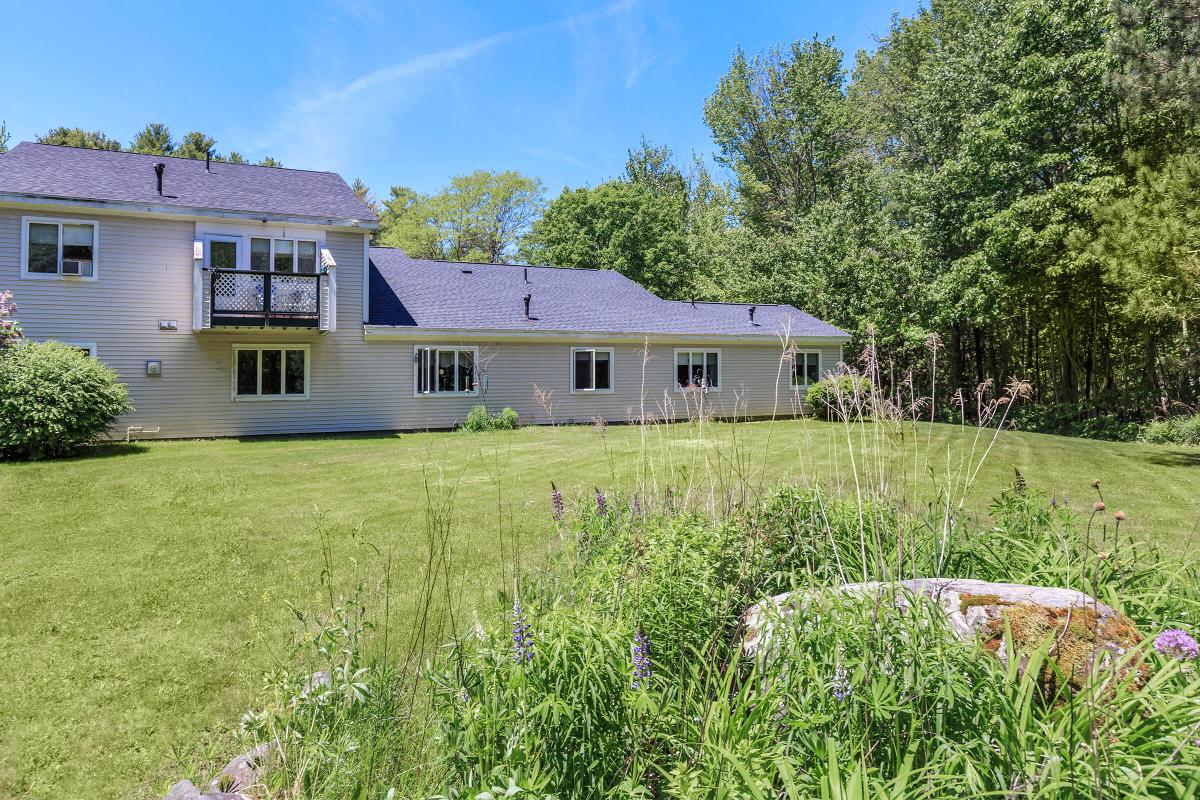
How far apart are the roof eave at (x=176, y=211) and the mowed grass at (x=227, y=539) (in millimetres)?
5752

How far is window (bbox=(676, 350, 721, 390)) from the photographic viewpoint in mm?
20750

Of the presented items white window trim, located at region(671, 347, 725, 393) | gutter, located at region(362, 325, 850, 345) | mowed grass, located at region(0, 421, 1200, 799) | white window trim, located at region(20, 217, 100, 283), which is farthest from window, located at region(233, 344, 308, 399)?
white window trim, located at region(671, 347, 725, 393)

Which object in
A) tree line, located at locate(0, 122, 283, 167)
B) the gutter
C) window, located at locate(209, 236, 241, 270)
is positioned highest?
tree line, located at locate(0, 122, 283, 167)

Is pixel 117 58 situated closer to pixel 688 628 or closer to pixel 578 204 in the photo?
pixel 578 204

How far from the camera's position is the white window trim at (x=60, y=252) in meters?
13.9

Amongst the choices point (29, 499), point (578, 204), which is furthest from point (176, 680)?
point (578, 204)

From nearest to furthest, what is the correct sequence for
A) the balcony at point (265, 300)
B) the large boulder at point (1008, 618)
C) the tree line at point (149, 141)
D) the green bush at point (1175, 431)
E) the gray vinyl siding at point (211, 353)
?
the large boulder at point (1008, 618) < the gray vinyl siding at point (211, 353) < the balcony at point (265, 300) < the green bush at point (1175, 431) < the tree line at point (149, 141)

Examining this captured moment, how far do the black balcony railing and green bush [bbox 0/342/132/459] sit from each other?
3.13m

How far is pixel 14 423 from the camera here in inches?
427

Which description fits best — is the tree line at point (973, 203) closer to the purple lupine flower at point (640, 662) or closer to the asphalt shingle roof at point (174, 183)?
the purple lupine flower at point (640, 662)

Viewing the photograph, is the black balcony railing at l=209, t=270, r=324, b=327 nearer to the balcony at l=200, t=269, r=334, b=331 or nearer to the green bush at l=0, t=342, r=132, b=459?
the balcony at l=200, t=269, r=334, b=331

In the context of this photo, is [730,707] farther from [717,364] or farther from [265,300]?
[717,364]

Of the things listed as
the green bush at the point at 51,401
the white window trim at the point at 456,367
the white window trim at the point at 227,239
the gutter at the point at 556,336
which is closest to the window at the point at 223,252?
the white window trim at the point at 227,239

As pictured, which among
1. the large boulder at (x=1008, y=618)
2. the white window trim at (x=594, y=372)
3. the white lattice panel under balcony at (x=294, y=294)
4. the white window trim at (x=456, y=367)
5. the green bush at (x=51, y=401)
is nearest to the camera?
the large boulder at (x=1008, y=618)
